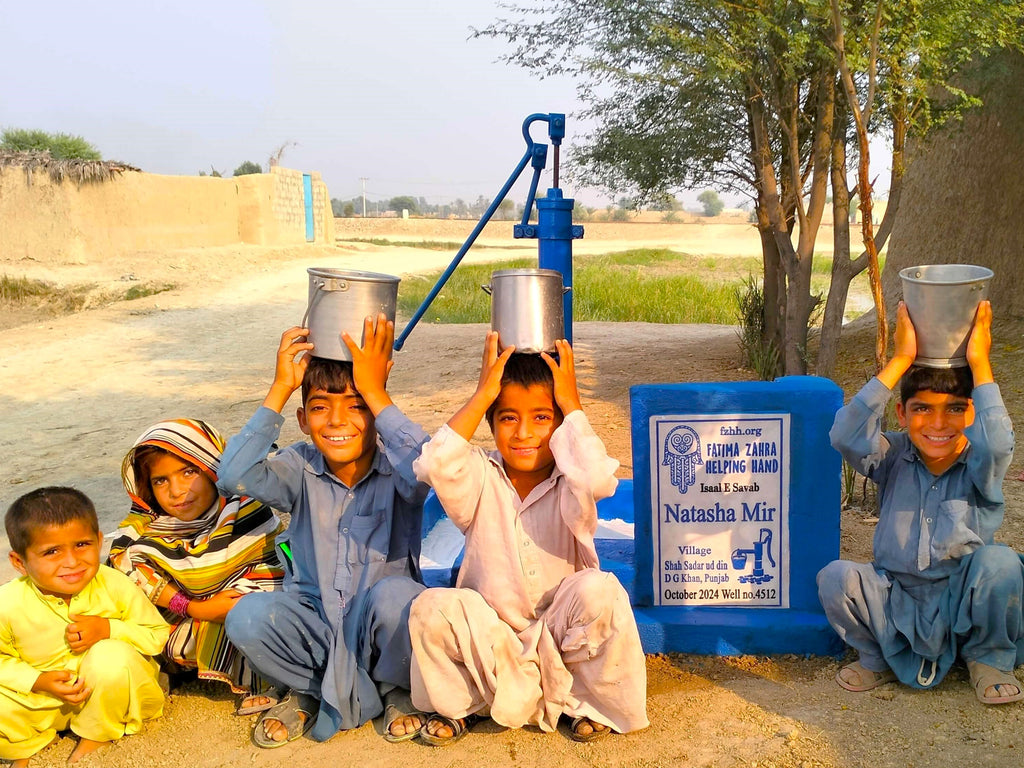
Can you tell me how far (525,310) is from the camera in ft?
8.24

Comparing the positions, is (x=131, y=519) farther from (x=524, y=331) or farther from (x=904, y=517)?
(x=904, y=517)

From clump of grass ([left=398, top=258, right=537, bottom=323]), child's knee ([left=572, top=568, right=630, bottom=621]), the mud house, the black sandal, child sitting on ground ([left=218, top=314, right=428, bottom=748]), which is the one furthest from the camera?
the mud house

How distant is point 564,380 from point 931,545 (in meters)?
1.18

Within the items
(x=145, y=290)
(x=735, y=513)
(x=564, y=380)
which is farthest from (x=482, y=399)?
(x=145, y=290)

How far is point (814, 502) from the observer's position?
2928mm

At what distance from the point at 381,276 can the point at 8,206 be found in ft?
49.1

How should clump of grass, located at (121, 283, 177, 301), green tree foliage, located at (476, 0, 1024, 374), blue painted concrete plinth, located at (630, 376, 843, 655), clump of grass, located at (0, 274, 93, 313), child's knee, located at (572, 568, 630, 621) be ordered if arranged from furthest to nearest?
clump of grass, located at (0, 274, 93, 313)
clump of grass, located at (121, 283, 177, 301)
green tree foliage, located at (476, 0, 1024, 374)
blue painted concrete plinth, located at (630, 376, 843, 655)
child's knee, located at (572, 568, 630, 621)

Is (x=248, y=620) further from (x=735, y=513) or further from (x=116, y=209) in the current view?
(x=116, y=209)

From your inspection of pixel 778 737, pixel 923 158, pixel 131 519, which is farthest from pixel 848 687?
pixel 923 158

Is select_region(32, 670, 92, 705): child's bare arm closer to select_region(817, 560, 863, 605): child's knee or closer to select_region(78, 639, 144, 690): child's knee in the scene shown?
select_region(78, 639, 144, 690): child's knee

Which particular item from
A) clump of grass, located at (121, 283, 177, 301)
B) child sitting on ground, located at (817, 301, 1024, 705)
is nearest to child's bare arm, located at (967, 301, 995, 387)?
child sitting on ground, located at (817, 301, 1024, 705)

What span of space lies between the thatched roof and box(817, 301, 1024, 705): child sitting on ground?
15.7 meters

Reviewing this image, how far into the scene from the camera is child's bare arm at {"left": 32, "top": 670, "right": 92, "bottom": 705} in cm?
254

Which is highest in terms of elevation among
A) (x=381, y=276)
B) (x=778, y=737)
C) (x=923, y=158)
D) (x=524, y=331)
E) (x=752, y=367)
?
(x=923, y=158)
